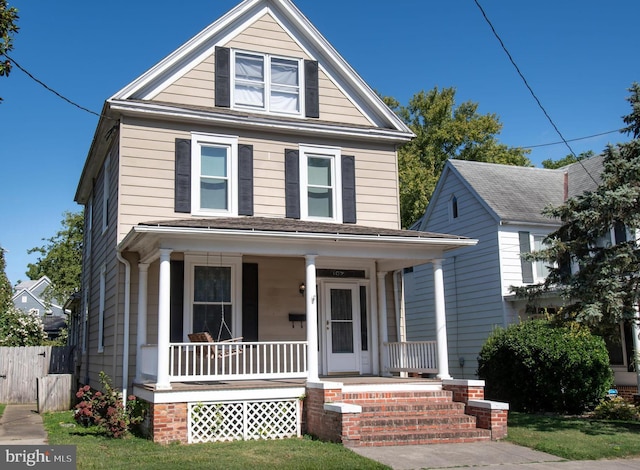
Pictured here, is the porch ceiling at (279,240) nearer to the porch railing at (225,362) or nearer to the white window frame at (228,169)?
the white window frame at (228,169)

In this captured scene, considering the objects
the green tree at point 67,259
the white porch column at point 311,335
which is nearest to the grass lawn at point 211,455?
the white porch column at point 311,335

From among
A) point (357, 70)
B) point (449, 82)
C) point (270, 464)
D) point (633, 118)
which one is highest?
point (449, 82)

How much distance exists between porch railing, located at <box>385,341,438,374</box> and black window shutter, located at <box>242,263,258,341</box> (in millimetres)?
3114

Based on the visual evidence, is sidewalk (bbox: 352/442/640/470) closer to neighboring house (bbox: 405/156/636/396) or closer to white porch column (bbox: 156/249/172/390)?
white porch column (bbox: 156/249/172/390)

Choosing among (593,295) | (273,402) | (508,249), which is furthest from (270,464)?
(508,249)

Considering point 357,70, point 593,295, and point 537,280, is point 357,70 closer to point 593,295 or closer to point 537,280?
point 593,295

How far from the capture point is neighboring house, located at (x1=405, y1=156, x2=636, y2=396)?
19.4 metres

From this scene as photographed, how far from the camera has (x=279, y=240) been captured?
1202cm

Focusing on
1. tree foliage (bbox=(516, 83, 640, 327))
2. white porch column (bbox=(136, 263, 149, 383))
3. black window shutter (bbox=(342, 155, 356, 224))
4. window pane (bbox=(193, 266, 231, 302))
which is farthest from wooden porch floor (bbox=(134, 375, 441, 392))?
black window shutter (bbox=(342, 155, 356, 224))

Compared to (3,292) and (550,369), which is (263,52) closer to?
(550,369)

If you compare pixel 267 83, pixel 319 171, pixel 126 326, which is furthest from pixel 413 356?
pixel 267 83

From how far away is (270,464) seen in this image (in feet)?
28.2

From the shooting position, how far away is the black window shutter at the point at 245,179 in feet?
45.8

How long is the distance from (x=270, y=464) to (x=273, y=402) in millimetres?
2920
